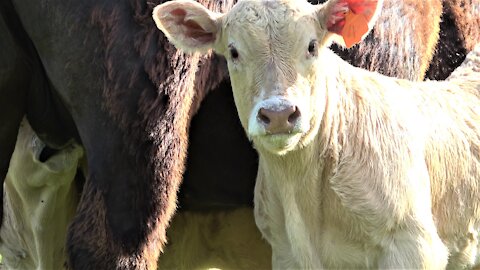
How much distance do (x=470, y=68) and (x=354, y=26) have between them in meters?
1.50

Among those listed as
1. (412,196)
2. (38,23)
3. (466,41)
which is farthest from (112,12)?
(466,41)

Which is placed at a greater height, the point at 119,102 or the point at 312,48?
the point at 312,48

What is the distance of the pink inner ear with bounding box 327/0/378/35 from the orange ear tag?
0.05 ft

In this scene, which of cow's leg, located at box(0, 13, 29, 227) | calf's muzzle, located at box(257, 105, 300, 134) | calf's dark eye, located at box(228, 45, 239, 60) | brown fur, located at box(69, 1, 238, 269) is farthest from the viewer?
cow's leg, located at box(0, 13, 29, 227)

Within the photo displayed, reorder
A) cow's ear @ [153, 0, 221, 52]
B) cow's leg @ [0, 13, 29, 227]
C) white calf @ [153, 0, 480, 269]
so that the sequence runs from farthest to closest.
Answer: cow's leg @ [0, 13, 29, 227] → cow's ear @ [153, 0, 221, 52] → white calf @ [153, 0, 480, 269]

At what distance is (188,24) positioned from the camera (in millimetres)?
6750

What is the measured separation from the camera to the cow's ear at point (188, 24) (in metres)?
6.64

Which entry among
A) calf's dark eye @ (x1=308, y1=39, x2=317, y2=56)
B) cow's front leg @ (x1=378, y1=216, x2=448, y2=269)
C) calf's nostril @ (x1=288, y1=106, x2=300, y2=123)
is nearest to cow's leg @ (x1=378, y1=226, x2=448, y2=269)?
cow's front leg @ (x1=378, y1=216, x2=448, y2=269)

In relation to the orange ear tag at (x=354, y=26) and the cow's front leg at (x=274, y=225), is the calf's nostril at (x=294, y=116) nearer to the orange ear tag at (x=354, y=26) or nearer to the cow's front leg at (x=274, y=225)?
the orange ear tag at (x=354, y=26)

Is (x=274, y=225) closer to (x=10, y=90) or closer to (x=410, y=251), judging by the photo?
(x=410, y=251)

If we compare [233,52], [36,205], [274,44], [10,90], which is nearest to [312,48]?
[274,44]

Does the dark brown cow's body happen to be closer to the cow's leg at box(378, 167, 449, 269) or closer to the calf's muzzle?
the calf's muzzle

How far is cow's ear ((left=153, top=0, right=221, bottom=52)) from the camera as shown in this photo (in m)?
6.64

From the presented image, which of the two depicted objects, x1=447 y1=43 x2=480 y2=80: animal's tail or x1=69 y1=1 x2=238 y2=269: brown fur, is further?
x1=447 y1=43 x2=480 y2=80: animal's tail
